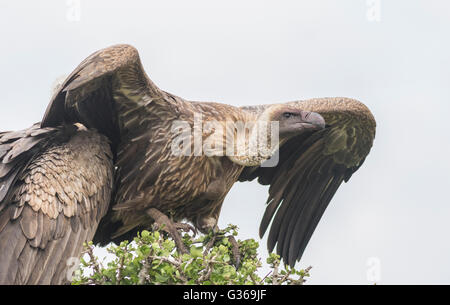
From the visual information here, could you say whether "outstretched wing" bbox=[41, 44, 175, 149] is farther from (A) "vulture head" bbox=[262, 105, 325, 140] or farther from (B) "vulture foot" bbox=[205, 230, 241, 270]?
(B) "vulture foot" bbox=[205, 230, 241, 270]

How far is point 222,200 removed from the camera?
7.48m

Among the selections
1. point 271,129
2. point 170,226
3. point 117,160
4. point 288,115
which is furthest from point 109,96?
point 288,115

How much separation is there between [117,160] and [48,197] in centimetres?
98

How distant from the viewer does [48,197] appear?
6438 mm

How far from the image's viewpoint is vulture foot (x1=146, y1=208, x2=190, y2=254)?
22.0 ft

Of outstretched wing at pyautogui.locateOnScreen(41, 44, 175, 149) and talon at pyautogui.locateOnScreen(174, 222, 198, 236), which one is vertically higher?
outstretched wing at pyautogui.locateOnScreen(41, 44, 175, 149)

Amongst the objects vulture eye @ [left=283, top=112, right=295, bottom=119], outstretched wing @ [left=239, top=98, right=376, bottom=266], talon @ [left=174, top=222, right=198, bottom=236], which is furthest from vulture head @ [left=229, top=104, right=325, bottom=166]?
outstretched wing @ [left=239, top=98, right=376, bottom=266]

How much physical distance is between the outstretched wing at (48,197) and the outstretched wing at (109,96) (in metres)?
0.16

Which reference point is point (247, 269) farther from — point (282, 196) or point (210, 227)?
point (282, 196)

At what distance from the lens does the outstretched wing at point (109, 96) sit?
6.46m
